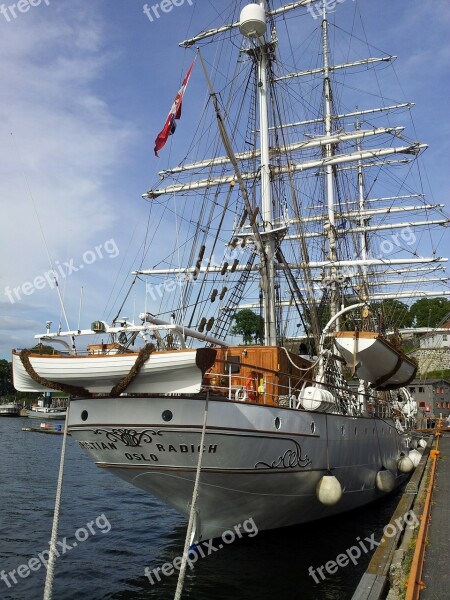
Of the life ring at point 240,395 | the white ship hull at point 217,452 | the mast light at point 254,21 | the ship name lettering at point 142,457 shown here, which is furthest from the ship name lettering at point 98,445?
the mast light at point 254,21

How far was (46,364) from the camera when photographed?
375 inches

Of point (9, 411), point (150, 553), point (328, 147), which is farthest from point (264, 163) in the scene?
point (9, 411)

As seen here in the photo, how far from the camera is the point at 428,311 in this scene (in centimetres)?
8075

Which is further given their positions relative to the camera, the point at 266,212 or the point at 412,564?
the point at 266,212

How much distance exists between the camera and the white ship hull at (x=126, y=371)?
9.07m

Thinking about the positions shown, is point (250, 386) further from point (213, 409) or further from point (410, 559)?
point (410, 559)

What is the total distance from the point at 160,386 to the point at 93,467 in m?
22.7

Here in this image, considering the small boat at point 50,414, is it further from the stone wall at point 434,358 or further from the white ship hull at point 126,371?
the white ship hull at point 126,371

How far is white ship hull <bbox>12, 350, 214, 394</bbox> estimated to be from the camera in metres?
9.07
